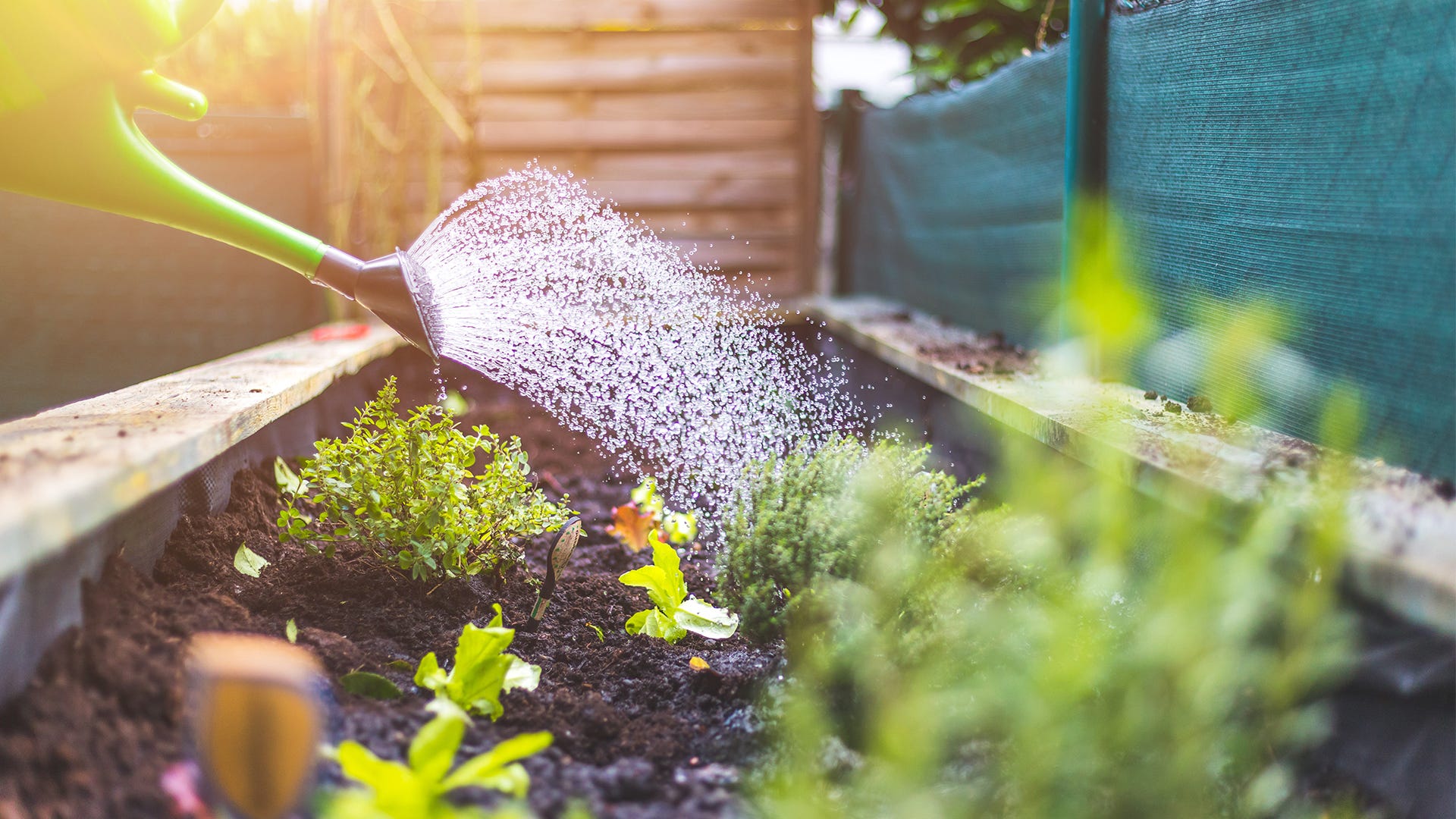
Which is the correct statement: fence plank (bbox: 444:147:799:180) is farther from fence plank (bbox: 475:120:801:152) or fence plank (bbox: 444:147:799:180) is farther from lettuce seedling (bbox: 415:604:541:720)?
lettuce seedling (bbox: 415:604:541:720)

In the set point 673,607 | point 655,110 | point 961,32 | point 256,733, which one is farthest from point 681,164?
point 256,733

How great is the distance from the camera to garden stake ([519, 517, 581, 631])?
76.3 inches

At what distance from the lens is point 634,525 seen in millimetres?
2510

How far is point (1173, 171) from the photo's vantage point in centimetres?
224

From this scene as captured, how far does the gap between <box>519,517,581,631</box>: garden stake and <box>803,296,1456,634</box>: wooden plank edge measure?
952 millimetres

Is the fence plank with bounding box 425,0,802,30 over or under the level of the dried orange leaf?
over

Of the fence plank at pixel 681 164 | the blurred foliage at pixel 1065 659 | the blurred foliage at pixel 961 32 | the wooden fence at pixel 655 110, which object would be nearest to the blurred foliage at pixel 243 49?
the wooden fence at pixel 655 110

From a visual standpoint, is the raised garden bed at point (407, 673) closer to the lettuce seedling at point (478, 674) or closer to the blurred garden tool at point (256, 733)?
the lettuce seedling at point (478, 674)

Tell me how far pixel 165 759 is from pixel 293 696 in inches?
12.7

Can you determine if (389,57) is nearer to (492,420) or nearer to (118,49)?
(492,420)

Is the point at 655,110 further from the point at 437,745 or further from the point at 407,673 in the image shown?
the point at 437,745

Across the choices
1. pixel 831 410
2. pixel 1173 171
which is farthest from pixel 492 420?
pixel 1173 171

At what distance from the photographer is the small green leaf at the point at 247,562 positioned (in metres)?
1.93

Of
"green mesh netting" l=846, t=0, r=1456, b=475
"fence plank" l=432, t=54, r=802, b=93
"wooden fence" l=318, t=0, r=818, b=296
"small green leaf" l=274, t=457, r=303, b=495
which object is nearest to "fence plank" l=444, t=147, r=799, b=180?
"wooden fence" l=318, t=0, r=818, b=296
